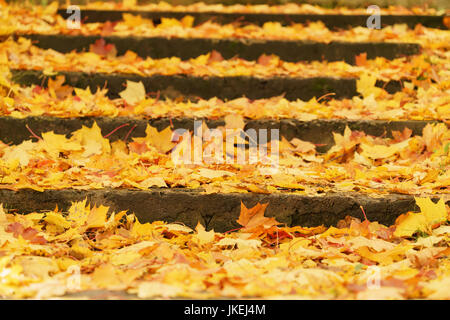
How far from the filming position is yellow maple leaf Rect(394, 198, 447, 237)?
184 centimetres

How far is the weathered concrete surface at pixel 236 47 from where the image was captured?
3.32m

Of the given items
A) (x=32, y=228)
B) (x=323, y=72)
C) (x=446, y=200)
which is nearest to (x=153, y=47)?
(x=323, y=72)

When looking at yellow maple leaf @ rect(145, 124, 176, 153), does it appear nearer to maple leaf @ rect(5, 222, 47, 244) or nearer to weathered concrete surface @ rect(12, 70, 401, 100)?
weathered concrete surface @ rect(12, 70, 401, 100)

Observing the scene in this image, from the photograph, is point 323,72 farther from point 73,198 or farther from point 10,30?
point 10,30

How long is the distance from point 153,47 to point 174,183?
1.56 metres

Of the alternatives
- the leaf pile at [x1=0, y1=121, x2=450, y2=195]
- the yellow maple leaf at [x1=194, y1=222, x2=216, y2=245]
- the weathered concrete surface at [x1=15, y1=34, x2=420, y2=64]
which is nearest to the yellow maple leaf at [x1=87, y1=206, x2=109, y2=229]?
the leaf pile at [x1=0, y1=121, x2=450, y2=195]

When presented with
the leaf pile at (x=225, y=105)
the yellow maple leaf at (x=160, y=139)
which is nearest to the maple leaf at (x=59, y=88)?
the leaf pile at (x=225, y=105)

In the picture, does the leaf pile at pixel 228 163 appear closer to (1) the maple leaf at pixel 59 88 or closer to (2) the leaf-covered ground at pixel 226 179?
(2) the leaf-covered ground at pixel 226 179

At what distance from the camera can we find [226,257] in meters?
1.68

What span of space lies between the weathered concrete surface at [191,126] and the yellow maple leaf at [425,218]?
76cm

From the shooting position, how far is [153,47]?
3.31 metres

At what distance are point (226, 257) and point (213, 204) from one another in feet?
1.06

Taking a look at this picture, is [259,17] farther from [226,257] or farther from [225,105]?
[226,257]

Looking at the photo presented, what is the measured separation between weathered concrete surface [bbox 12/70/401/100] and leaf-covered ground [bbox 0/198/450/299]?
46.4 inches
